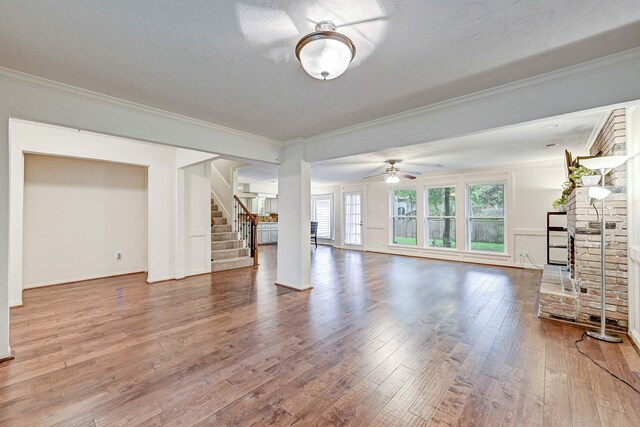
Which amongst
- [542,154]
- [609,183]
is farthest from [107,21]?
[542,154]

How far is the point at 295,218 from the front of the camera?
449cm

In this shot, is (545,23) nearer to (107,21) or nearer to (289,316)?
(107,21)

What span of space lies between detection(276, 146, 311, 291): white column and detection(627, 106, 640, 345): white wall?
11.9 feet

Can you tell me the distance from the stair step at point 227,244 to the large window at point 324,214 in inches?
174

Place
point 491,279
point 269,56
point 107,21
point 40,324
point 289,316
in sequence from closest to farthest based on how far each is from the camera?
point 107,21 < point 269,56 < point 40,324 < point 289,316 < point 491,279

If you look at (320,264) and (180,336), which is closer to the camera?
(180,336)

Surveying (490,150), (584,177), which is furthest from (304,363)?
(490,150)

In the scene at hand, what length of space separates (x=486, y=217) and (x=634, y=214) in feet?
13.9

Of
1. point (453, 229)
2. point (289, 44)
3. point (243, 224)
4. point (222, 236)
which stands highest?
point (289, 44)

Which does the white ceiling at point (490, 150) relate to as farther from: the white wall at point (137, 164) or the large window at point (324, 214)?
the large window at point (324, 214)

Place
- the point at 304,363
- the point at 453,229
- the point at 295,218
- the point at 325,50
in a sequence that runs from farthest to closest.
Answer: the point at 453,229 < the point at 295,218 < the point at 304,363 < the point at 325,50

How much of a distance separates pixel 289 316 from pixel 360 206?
6.47 m

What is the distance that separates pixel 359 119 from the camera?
3.37 metres

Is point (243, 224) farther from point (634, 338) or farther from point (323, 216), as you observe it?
point (634, 338)
